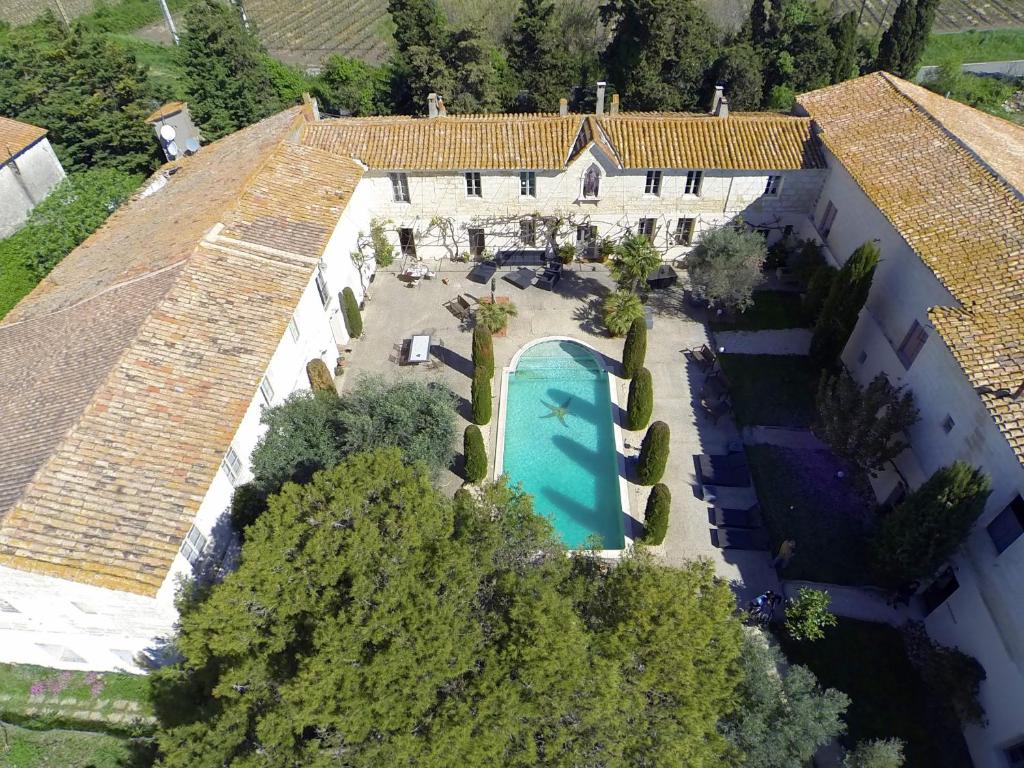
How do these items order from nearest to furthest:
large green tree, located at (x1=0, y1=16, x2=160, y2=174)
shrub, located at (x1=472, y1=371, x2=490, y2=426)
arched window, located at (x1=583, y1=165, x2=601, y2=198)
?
shrub, located at (x1=472, y1=371, x2=490, y2=426) < arched window, located at (x1=583, y1=165, x2=601, y2=198) < large green tree, located at (x1=0, y1=16, x2=160, y2=174)

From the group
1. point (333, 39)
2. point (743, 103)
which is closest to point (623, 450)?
point (743, 103)

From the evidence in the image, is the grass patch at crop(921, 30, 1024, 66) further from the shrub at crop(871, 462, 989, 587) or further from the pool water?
the shrub at crop(871, 462, 989, 587)

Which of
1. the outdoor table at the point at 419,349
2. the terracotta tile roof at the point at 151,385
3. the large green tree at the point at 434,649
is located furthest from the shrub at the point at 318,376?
the large green tree at the point at 434,649

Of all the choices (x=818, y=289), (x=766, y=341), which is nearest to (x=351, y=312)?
(x=766, y=341)

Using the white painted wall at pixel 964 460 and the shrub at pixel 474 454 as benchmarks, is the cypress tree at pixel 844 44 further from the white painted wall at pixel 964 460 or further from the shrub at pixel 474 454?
the shrub at pixel 474 454

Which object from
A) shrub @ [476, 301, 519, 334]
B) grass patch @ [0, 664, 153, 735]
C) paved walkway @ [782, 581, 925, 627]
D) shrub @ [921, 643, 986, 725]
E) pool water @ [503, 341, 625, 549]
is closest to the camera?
shrub @ [921, 643, 986, 725]

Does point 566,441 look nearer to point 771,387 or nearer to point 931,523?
point 771,387

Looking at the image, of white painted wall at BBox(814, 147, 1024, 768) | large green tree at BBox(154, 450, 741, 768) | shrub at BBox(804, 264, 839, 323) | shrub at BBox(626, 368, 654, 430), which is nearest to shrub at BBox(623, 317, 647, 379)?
shrub at BBox(626, 368, 654, 430)
